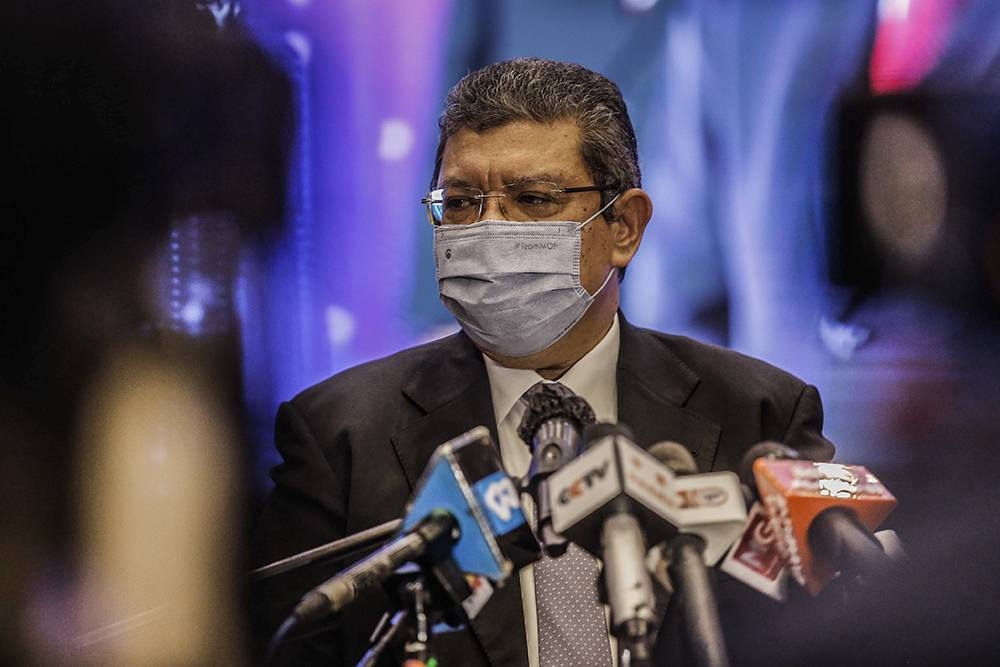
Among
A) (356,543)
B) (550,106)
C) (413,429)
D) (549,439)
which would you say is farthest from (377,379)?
(549,439)

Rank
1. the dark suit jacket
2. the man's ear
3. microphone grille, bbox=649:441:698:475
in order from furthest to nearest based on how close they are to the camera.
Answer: the man's ear < the dark suit jacket < microphone grille, bbox=649:441:698:475

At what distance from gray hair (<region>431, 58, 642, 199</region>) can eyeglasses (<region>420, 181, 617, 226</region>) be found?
11cm

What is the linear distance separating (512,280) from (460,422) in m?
0.29

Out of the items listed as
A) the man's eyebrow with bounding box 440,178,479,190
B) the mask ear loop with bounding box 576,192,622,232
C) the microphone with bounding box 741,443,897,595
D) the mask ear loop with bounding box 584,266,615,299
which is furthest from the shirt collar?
the microphone with bounding box 741,443,897,595

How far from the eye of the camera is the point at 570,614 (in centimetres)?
196

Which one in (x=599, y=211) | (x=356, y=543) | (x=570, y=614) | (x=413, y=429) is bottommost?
(x=570, y=614)

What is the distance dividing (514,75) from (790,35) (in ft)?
4.31

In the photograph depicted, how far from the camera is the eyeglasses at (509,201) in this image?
6.97 feet

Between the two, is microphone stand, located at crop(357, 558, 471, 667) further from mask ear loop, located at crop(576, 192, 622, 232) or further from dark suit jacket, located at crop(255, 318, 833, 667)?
mask ear loop, located at crop(576, 192, 622, 232)

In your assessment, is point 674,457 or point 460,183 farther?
point 460,183

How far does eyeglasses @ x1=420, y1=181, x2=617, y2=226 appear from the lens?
83.6 inches

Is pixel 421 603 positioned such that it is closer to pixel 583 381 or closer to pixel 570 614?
pixel 570 614

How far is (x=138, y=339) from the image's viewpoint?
2879 millimetres

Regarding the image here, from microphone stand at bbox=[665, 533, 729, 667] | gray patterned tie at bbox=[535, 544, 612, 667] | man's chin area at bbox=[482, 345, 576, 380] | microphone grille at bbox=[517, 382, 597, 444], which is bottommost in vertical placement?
gray patterned tie at bbox=[535, 544, 612, 667]
